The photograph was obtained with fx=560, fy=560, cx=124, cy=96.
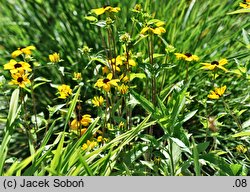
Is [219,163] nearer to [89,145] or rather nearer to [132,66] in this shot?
[89,145]

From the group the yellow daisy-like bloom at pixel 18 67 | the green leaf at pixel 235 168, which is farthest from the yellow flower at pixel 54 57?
the green leaf at pixel 235 168

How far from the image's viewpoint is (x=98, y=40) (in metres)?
2.54

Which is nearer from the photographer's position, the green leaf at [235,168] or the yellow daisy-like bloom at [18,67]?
the green leaf at [235,168]

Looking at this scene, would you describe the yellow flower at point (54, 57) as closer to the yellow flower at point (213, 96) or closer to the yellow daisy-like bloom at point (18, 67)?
the yellow daisy-like bloom at point (18, 67)

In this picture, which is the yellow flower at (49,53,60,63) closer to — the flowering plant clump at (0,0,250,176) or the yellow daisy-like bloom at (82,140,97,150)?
the flowering plant clump at (0,0,250,176)

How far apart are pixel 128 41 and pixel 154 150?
0.39 metres

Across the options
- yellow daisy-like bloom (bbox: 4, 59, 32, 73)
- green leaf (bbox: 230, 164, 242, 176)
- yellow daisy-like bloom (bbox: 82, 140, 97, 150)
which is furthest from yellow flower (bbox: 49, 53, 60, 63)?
green leaf (bbox: 230, 164, 242, 176)

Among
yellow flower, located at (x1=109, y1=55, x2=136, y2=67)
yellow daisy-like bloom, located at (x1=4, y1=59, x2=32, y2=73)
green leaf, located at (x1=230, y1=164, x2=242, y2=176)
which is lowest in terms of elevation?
green leaf, located at (x1=230, y1=164, x2=242, y2=176)

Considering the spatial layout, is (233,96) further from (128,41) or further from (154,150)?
(128,41)

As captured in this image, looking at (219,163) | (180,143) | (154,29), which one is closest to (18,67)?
(154,29)

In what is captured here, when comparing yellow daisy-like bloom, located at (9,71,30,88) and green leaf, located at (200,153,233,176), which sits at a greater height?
yellow daisy-like bloom, located at (9,71,30,88)
